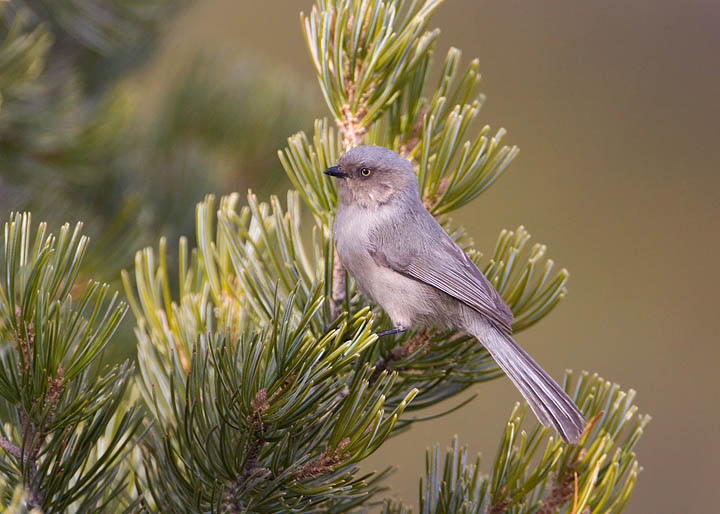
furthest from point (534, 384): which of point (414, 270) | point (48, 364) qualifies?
point (48, 364)

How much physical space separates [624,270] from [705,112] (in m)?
1.31

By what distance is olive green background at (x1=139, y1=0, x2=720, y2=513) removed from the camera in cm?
523

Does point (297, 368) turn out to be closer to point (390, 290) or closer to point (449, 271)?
point (390, 290)

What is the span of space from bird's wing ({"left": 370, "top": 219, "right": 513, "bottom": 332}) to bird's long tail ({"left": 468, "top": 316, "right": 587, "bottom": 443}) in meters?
0.03

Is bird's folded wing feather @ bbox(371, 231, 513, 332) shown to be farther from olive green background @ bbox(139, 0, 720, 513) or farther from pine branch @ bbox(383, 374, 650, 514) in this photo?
olive green background @ bbox(139, 0, 720, 513)

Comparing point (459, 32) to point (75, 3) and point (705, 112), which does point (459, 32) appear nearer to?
point (705, 112)

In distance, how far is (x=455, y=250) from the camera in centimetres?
139

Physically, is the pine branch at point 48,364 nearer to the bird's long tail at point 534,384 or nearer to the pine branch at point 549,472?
the pine branch at point 549,472

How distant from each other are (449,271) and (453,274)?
1cm

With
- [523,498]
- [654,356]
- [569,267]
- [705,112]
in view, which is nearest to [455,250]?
[523,498]

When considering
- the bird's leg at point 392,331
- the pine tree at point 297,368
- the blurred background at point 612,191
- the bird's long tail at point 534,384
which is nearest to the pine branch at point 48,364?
the pine tree at point 297,368

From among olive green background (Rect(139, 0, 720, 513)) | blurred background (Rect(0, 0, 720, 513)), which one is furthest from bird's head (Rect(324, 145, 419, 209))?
olive green background (Rect(139, 0, 720, 513))

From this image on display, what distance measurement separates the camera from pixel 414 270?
1.62 metres

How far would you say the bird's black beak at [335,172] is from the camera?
4.25 ft
